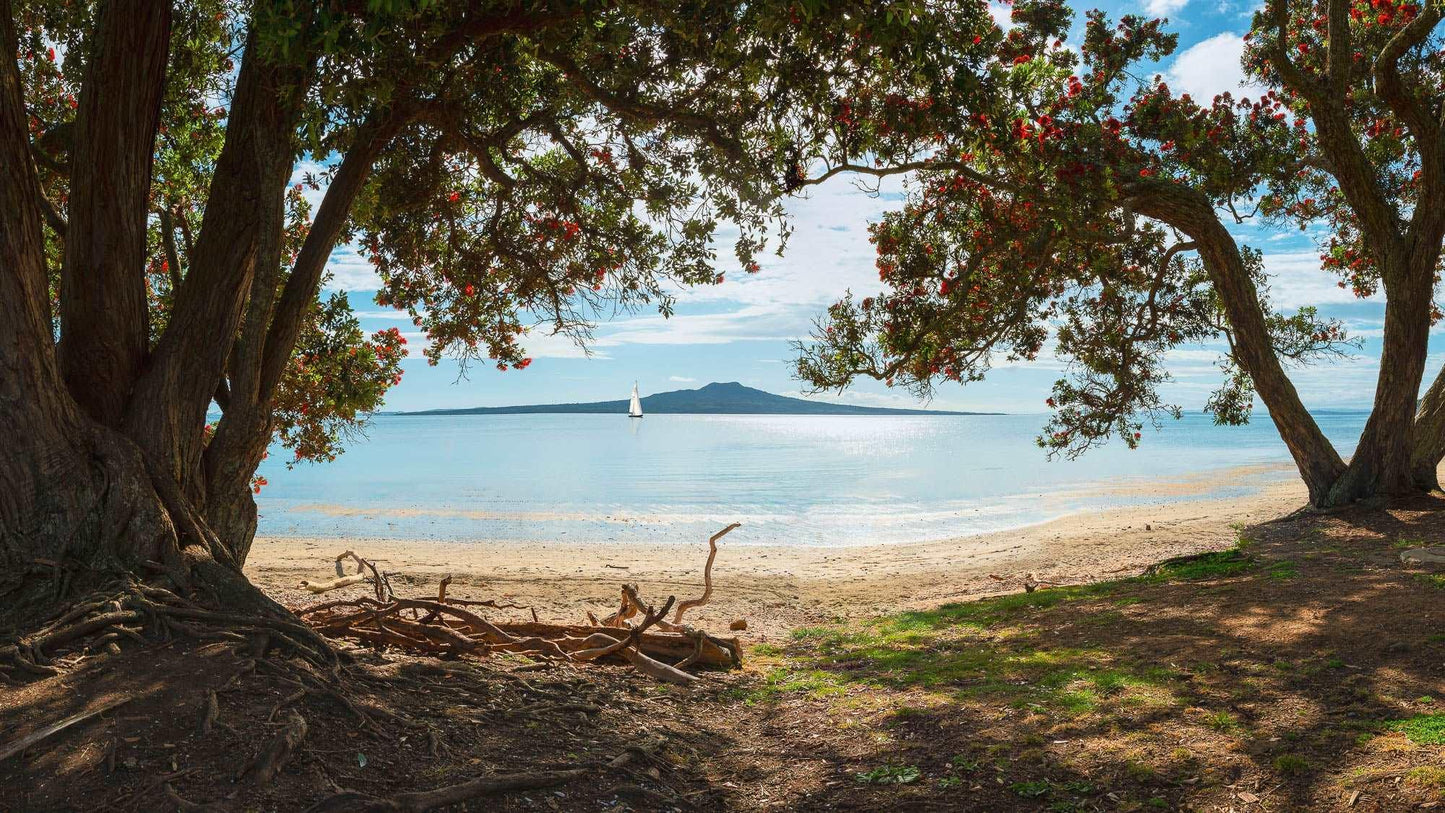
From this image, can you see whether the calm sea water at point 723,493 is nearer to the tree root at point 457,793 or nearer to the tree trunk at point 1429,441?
the tree root at point 457,793

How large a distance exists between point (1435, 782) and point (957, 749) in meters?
2.04

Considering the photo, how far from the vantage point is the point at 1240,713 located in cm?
464

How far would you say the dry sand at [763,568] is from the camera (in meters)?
10.5

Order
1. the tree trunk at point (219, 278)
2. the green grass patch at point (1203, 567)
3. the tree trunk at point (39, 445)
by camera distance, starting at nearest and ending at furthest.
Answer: the tree trunk at point (39, 445), the tree trunk at point (219, 278), the green grass patch at point (1203, 567)

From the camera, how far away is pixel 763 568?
15664mm

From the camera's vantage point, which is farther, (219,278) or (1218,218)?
(1218,218)

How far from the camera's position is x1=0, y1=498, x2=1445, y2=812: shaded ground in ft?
12.1

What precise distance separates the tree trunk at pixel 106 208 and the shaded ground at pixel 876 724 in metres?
2.41

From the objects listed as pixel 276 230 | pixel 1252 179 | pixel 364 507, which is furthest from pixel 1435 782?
pixel 364 507

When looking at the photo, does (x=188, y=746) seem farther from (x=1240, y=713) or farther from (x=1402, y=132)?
(x=1402, y=132)

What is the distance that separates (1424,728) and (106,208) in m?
8.18

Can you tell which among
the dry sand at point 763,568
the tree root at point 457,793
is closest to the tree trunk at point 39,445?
the tree root at point 457,793

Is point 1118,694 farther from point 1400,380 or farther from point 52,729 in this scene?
point 1400,380

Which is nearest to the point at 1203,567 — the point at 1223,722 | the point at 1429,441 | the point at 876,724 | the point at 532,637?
the point at 1223,722
